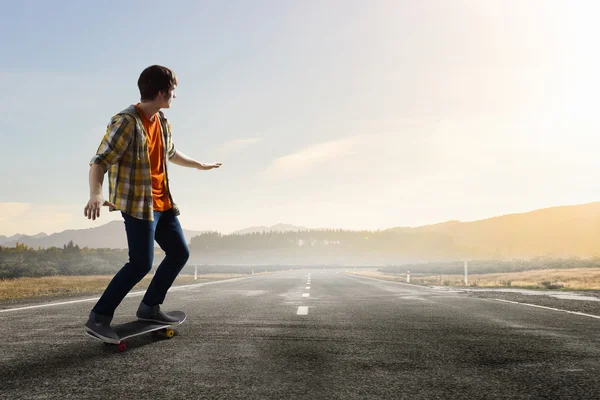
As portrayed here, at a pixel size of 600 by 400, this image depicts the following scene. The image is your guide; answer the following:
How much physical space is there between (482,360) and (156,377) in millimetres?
2305

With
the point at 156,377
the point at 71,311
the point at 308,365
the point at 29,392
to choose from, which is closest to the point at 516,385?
the point at 308,365

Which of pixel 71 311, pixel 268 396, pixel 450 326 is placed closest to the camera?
pixel 268 396

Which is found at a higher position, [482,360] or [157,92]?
[157,92]

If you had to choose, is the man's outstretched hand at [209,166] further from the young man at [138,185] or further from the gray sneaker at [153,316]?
the gray sneaker at [153,316]

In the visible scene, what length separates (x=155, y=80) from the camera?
4.29m

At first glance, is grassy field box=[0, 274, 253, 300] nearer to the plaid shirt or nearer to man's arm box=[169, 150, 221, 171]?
man's arm box=[169, 150, 221, 171]

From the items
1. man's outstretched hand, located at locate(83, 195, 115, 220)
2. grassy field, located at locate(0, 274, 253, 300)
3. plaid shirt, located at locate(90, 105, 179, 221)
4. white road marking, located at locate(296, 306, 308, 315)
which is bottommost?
grassy field, located at locate(0, 274, 253, 300)

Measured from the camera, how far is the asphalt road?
283cm

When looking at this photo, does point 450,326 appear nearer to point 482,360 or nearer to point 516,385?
point 482,360

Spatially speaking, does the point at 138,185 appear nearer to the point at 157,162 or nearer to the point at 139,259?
the point at 157,162

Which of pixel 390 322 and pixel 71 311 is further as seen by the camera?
pixel 71 311

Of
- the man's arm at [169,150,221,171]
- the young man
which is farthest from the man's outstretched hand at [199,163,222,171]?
the young man

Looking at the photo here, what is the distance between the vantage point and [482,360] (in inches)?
148

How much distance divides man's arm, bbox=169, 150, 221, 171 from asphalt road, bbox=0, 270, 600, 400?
173 cm
